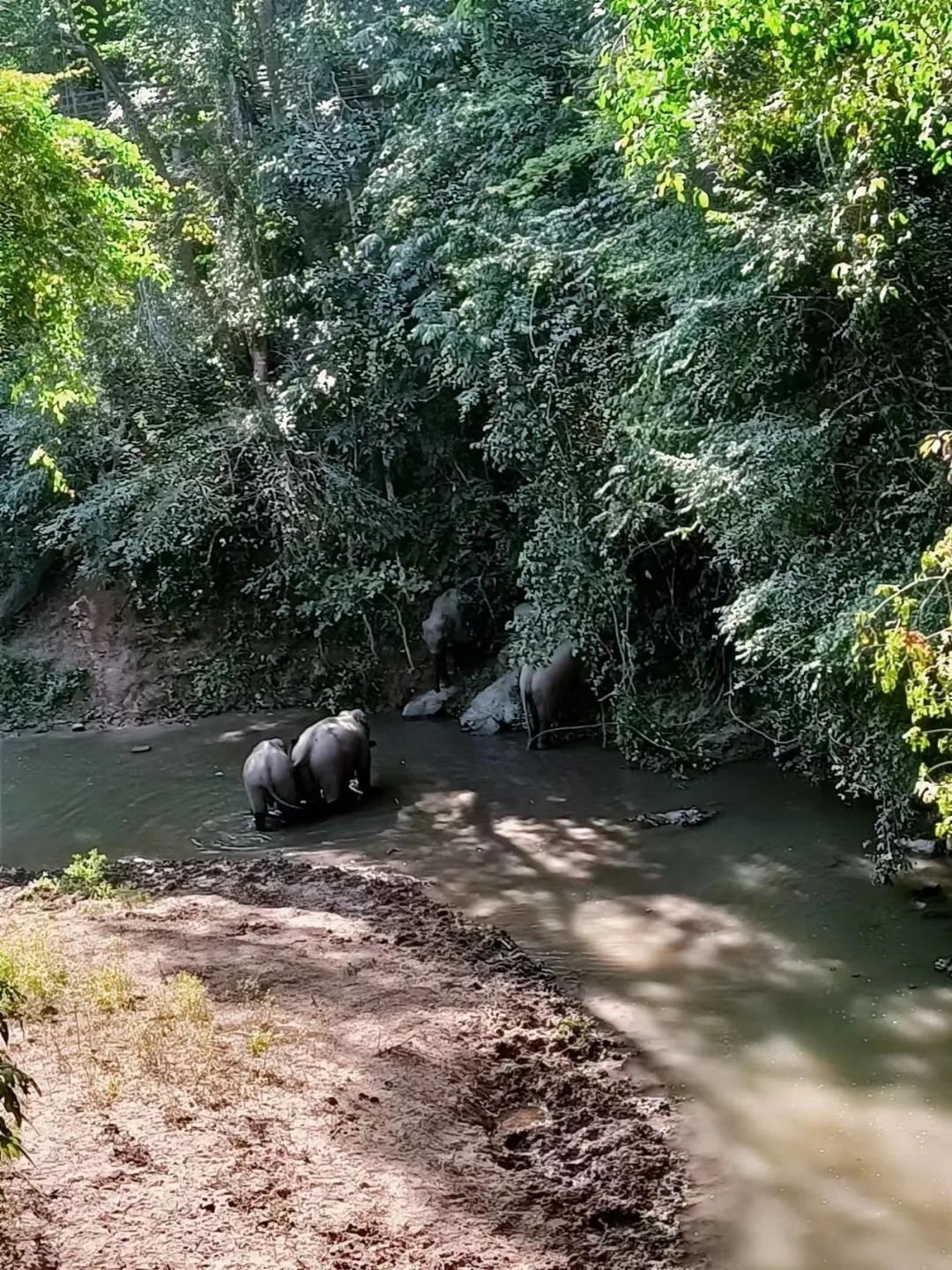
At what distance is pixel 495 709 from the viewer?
1270 centimetres

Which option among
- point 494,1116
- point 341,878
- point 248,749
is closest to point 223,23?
point 248,749

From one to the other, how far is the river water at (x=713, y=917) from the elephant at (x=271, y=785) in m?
0.25

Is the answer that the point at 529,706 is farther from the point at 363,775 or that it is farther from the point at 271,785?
the point at 271,785

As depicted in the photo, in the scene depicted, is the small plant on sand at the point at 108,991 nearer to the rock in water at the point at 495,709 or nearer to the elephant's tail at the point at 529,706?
the elephant's tail at the point at 529,706

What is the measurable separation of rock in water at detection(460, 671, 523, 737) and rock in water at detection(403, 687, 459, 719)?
1.91 feet

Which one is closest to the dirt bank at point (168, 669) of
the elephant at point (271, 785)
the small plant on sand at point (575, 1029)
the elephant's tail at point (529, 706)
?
the elephant's tail at point (529, 706)

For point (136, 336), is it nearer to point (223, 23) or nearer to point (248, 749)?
point (223, 23)

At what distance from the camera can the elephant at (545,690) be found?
38.5ft

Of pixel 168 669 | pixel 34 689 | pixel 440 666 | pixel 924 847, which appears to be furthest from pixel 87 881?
pixel 34 689

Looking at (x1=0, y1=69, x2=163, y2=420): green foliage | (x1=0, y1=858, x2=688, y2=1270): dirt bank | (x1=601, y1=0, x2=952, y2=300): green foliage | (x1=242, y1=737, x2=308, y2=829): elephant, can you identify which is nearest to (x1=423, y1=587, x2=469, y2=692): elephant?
(x1=242, y1=737, x2=308, y2=829): elephant

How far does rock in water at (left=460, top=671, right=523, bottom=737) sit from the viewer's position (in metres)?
12.6

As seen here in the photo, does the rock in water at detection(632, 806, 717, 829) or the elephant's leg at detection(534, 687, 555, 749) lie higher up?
the elephant's leg at detection(534, 687, 555, 749)

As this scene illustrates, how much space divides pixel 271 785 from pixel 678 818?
3.39m

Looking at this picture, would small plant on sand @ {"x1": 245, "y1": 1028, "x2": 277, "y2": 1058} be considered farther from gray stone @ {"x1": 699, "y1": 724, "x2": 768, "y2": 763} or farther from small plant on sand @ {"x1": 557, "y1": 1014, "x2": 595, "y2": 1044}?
gray stone @ {"x1": 699, "y1": 724, "x2": 768, "y2": 763}
